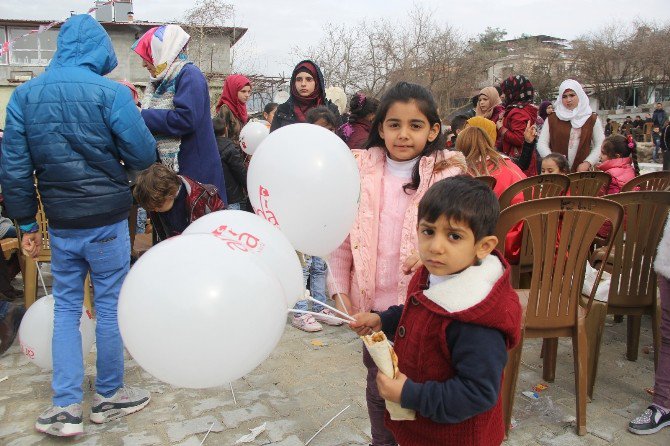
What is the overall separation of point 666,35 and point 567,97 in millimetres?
37596

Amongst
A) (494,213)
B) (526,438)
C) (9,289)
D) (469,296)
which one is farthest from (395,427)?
(9,289)

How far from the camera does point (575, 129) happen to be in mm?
5934

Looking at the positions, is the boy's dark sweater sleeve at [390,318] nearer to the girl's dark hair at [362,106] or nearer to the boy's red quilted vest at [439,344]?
the boy's red quilted vest at [439,344]

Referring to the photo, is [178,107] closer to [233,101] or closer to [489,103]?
[233,101]

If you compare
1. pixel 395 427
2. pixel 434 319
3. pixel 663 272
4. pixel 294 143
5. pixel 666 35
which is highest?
pixel 666 35

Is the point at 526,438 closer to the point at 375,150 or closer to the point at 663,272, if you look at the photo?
the point at 663,272

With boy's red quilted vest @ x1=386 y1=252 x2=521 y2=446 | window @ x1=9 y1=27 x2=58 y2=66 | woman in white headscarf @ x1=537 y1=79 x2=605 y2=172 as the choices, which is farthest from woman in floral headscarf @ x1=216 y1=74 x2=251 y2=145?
window @ x1=9 y1=27 x2=58 y2=66

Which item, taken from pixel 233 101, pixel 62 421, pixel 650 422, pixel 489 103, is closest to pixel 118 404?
pixel 62 421

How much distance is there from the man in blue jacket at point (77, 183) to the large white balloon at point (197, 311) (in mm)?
1404

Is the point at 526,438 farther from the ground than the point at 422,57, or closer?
closer

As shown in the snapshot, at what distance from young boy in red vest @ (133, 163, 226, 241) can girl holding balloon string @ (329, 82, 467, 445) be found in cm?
140

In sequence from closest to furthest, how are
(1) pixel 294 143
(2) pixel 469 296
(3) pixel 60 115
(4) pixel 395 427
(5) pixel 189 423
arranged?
(2) pixel 469 296 < (4) pixel 395 427 < (1) pixel 294 143 < (3) pixel 60 115 < (5) pixel 189 423

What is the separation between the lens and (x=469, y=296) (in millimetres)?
1426

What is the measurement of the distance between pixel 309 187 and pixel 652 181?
329cm
